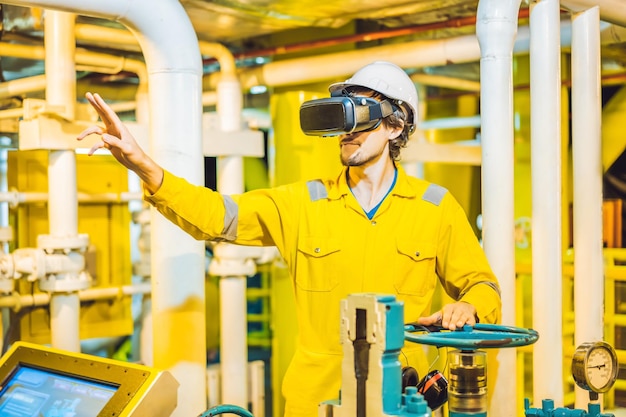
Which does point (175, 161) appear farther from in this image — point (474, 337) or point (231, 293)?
point (231, 293)

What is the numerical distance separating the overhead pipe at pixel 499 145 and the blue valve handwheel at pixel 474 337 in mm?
760

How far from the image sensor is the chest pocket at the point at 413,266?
2.02 m

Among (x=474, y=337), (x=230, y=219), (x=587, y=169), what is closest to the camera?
(x=474, y=337)

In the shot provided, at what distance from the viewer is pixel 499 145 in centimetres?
242

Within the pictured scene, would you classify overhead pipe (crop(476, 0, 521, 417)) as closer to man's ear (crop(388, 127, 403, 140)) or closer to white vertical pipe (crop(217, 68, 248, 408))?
man's ear (crop(388, 127, 403, 140))

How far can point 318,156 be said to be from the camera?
3.51 metres

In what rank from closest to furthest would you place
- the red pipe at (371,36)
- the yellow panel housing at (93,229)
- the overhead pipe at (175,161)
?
the overhead pipe at (175,161) < the yellow panel housing at (93,229) < the red pipe at (371,36)

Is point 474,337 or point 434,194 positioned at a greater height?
point 434,194

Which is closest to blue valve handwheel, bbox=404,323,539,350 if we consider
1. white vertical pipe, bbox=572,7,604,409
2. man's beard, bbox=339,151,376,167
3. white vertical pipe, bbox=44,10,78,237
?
man's beard, bbox=339,151,376,167

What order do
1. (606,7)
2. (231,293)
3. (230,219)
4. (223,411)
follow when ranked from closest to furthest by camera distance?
1. (223,411)
2. (230,219)
3. (606,7)
4. (231,293)

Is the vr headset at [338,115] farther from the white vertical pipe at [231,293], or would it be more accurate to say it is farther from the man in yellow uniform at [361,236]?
the white vertical pipe at [231,293]

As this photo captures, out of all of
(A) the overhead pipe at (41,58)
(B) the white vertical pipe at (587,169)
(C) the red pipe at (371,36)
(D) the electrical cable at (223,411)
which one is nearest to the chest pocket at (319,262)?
(D) the electrical cable at (223,411)

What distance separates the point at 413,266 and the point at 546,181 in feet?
2.18

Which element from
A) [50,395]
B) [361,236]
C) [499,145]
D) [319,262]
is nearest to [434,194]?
[361,236]
